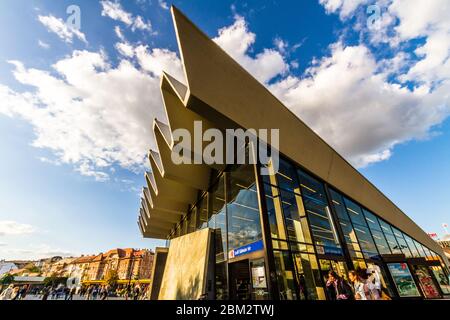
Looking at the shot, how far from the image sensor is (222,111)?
7660mm

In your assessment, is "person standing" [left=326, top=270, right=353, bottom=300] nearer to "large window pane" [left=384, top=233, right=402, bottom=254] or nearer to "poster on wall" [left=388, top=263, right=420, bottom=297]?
"poster on wall" [left=388, top=263, right=420, bottom=297]

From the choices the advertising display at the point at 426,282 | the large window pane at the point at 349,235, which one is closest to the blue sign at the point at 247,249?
the large window pane at the point at 349,235

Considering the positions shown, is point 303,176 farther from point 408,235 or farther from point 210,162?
point 408,235

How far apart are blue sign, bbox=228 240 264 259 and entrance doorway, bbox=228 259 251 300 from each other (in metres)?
0.34

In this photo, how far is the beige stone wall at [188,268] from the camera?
10491 mm

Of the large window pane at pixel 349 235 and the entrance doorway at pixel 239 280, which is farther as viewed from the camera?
the large window pane at pixel 349 235

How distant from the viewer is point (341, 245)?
1109 cm

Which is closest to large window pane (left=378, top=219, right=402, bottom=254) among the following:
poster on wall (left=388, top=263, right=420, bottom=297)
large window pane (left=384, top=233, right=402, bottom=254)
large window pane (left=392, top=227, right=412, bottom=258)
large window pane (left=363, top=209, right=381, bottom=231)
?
large window pane (left=384, top=233, right=402, bottom=254)

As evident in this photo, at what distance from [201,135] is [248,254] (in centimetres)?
607

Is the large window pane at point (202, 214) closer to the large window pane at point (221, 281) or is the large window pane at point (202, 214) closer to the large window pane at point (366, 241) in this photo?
the large window pane at point (221, 281)

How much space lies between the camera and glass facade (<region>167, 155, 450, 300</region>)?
7827 millimetres

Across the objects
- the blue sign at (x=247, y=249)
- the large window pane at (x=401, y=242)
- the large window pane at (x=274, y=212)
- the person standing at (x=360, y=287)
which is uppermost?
the large window pane at (x=401, y=242)

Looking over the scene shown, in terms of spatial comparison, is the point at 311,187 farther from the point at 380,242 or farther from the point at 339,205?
the point at 380,242
